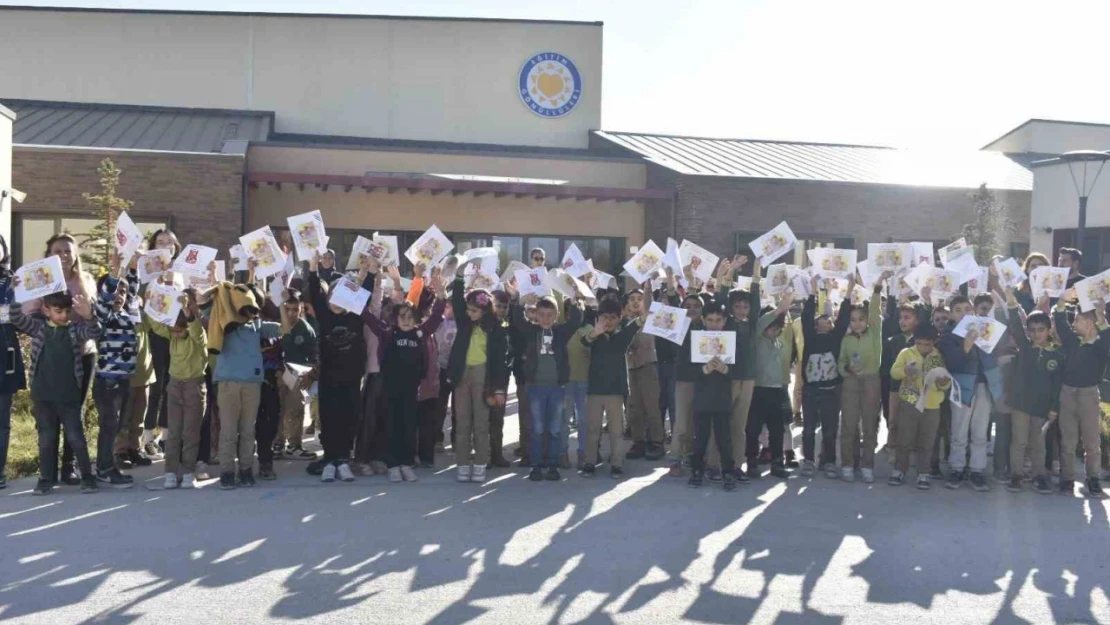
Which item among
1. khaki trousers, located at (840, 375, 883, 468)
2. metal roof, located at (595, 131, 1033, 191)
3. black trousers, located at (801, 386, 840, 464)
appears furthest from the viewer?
metal roof, located at (595, 131, 1033, 191)

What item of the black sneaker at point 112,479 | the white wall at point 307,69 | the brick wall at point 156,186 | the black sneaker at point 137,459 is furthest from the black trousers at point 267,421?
the white wall at point 307,69

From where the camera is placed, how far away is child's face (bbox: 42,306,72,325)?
757 centimetres

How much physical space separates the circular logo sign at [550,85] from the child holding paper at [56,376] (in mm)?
18684

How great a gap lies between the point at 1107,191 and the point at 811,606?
58.2ft

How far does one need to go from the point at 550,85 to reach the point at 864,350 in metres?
18.1

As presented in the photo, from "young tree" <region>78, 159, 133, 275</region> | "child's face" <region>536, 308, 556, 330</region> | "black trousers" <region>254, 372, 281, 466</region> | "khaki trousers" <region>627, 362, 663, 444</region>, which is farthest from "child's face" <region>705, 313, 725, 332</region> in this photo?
"young tree" <region>78, 159, 133, 275</region>

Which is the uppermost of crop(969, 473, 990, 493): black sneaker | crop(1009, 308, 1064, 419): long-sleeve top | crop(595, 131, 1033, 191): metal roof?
crop(595, 131, 1033, 191): metal roof

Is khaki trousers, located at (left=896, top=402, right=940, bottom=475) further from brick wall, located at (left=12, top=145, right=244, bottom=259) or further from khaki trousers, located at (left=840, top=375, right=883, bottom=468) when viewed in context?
brick wall, located at (left=12, top=145, right=244, bottom=259)

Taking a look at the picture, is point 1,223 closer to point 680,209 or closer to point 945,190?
point 680,209

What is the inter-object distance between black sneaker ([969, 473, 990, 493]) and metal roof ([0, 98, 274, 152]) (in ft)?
50.0

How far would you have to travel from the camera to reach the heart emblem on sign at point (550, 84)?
25453mm

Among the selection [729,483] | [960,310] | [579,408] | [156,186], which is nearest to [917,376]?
[960,310]

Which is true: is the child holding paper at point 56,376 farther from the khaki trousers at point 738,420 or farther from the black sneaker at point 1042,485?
the black sneaker at point 1042,485

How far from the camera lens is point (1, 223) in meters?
14.6
